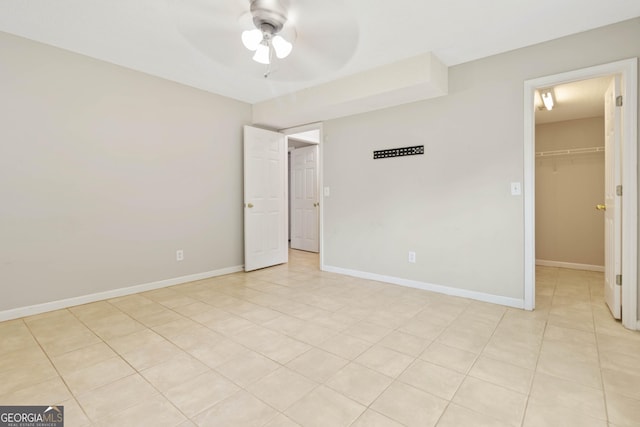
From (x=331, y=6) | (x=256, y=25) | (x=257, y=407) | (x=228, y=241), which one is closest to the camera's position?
(x=257, y=407)

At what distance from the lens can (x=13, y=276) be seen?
2648 millimetres

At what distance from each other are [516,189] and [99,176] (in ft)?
13.4

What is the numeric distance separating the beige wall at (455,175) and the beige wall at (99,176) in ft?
5.95

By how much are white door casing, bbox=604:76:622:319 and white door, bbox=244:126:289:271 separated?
379 centimetres

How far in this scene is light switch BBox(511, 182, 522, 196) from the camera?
9.28 ft

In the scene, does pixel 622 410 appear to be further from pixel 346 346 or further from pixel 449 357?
pixel 346 346

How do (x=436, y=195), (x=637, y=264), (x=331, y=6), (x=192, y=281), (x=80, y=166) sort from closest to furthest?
(x=331, y=6) → (x=637, y=264) → (x=80, y=166) → (x=436, y=195) → (x=192, y=281)

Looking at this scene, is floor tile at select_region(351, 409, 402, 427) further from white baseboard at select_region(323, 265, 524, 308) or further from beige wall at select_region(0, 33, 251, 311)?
beige wall at select_region(0, 33, 251, 311)

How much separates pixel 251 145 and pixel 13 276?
9.25 ft

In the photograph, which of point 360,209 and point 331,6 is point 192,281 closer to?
point 360,209

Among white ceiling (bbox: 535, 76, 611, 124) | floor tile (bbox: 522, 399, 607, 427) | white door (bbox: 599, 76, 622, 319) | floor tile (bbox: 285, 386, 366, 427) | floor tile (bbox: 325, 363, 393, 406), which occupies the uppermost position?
white ceiling (bbox: 535, 76, 611, 124)

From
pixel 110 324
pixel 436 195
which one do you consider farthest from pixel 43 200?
pixel 436 195

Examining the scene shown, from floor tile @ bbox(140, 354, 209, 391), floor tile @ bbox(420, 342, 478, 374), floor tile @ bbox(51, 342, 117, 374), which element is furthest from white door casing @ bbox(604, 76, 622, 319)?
floor tile @ bbox(51, 342, 117, 374)

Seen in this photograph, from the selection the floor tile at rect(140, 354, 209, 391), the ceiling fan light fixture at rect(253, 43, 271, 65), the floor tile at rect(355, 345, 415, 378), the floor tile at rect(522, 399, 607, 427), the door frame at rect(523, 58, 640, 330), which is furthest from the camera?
the door frame at rect(523, 58, 640, 330)
